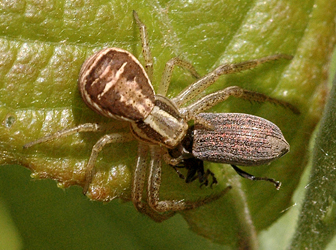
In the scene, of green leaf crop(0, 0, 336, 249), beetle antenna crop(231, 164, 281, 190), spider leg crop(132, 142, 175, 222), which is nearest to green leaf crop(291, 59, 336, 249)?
beetle antenna crop(231, 164, 281, 190)

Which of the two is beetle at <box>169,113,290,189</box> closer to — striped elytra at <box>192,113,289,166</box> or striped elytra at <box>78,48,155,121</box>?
striped elytra at <box>192,113,289,166</box>

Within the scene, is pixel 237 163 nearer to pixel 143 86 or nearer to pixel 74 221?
pixel 143 86

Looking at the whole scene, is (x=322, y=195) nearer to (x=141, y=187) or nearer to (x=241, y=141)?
(x=241, y=141)

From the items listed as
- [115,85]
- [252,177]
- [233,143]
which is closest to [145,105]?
[115,85]

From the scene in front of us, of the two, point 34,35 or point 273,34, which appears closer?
point 34,35

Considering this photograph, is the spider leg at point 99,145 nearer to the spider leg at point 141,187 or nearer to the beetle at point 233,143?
the spider leg at point 141,187

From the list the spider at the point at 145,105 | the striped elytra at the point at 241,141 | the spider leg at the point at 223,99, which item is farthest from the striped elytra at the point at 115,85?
the striped elytra at the point at 241,141

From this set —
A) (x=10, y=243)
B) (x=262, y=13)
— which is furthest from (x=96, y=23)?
(x=10, y=243)
